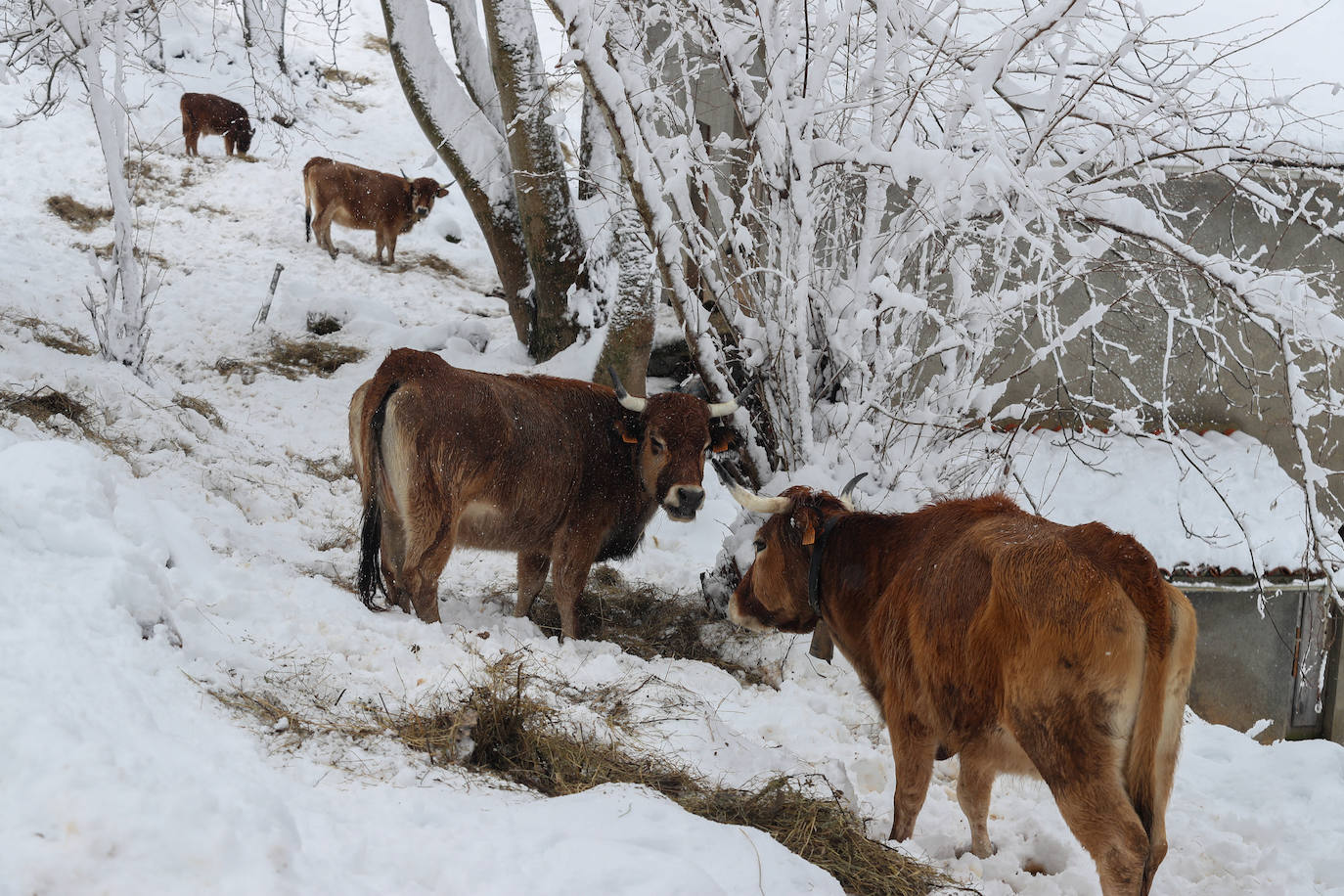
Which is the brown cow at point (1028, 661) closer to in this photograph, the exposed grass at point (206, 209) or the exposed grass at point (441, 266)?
the exposed grass at point (441, 266)

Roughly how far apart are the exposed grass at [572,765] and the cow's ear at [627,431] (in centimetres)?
227

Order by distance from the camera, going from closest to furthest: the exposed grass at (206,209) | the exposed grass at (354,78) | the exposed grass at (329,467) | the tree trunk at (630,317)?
the exposed grass at (329,467) < the tree trunk at (630,317) < the exposed grass at (206,209) < the exposed grass at (354,78)

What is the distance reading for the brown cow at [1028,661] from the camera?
2.96 m

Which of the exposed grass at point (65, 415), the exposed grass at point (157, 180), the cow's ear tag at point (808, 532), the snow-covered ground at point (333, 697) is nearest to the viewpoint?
the snow-covered ground at point (333, 697)

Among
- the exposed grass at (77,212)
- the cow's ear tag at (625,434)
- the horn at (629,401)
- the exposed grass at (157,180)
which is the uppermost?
the exposed grass at (157,180)

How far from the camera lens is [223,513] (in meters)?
5.55

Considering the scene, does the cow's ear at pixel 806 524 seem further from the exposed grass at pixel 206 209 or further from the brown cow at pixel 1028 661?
the exposed grass at pixel 206 209

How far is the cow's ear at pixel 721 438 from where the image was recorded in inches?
221

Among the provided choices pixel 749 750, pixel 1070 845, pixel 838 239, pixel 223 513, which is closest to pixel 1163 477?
pixel 838 239

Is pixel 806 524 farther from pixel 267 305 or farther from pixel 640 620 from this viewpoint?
pixel 267 305

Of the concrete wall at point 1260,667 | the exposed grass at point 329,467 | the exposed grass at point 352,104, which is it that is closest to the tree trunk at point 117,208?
the exposed grass at point 329,467

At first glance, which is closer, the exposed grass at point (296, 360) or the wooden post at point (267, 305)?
the exposed grass at point (296, 360)

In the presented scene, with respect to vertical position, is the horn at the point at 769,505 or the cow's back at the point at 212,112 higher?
the cow's back at the point at 212,112

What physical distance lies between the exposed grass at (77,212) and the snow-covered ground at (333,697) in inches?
206
